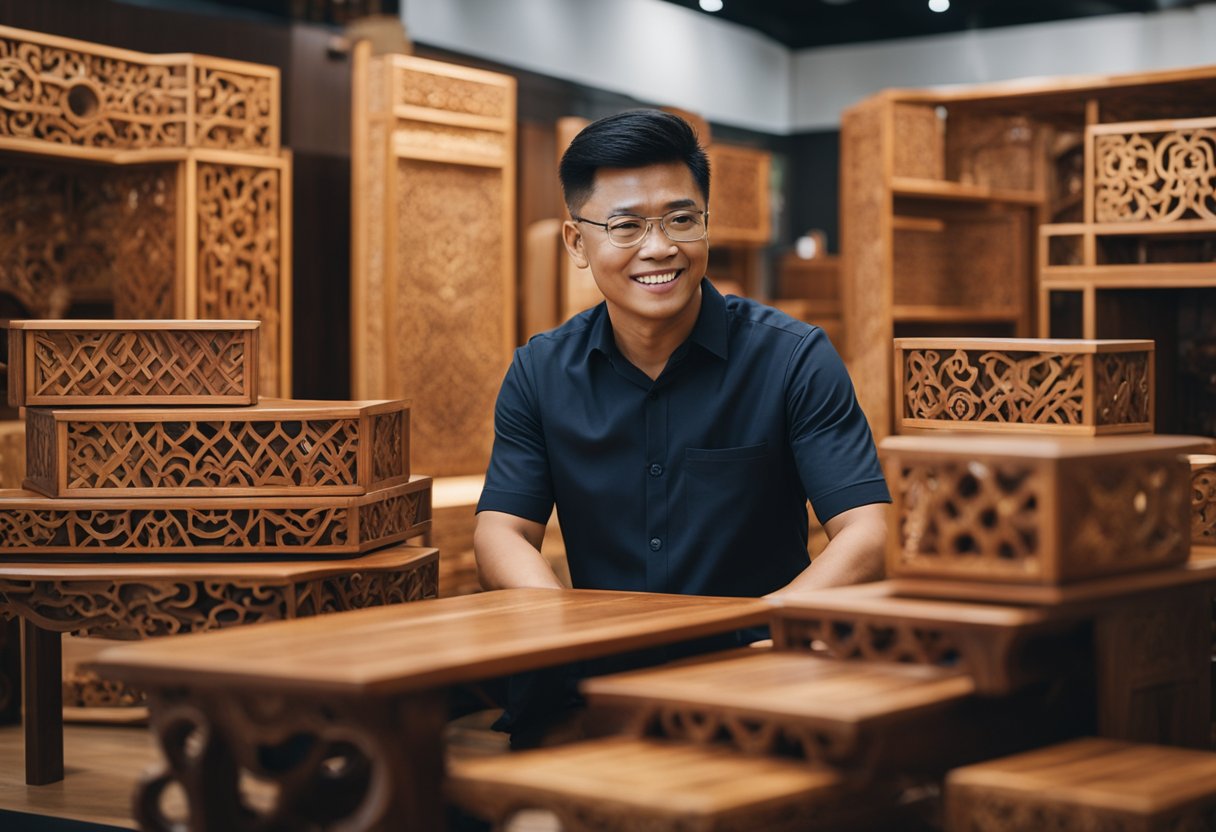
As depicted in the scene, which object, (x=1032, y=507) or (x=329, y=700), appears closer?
(x=329, y=700)

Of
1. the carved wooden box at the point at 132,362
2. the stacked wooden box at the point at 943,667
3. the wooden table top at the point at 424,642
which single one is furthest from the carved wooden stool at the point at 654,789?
the carved wooden box at the point at 132,362

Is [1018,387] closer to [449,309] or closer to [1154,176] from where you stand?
[1154,176]

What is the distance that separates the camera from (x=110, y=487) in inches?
101

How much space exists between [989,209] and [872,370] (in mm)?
1105

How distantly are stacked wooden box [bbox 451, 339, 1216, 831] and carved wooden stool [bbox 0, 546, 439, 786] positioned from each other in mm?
760

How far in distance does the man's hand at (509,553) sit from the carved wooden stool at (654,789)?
26.6 inches

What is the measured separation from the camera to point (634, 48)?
8.30m

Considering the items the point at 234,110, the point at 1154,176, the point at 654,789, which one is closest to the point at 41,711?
the point at 654,789

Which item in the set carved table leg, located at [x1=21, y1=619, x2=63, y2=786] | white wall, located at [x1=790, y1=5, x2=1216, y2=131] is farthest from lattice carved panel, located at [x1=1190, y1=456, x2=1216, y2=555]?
white wall, located at [x1=790, y1=5, x2=1216, y2=131]

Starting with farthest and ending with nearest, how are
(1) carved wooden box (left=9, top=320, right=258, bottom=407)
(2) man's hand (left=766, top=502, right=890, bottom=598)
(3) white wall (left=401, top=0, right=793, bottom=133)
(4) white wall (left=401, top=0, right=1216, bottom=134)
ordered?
1. (4) white wall (left=401, top=0, right=1216, bottom=134)
2. (3) white wall (left=401, top=0, right=793, bottom=133)
3. (1) carved wooden box (left=9, top=320, right=258, bottom=407)
4. (2) man's hand (left=766, top=502, right=890, bottom=598)

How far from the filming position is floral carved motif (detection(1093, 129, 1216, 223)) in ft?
11.3

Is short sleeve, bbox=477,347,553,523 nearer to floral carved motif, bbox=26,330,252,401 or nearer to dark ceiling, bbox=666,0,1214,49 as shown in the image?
floral carved motif, bbox=26,330,252,401

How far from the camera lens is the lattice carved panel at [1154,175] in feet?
11.3

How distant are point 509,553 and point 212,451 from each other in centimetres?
53
